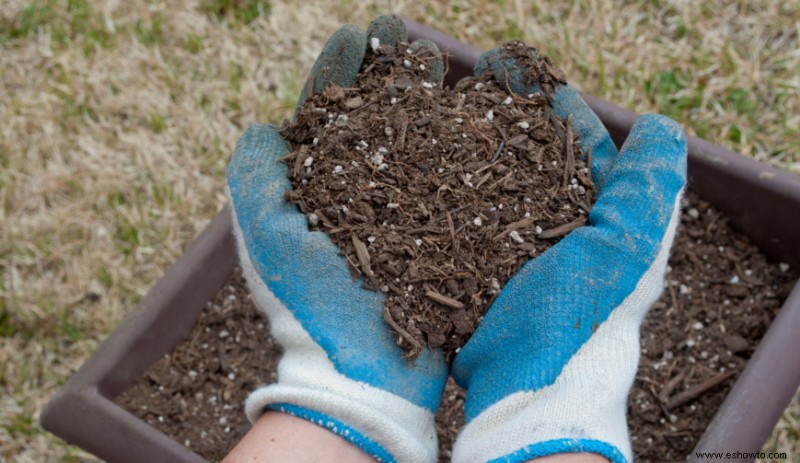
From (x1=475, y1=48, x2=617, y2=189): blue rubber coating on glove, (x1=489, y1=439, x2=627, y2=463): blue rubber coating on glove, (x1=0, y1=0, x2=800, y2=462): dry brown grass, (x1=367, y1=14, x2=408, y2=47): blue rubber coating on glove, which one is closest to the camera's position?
(x1=489, y1=439, x2=627, y2=463): blue rubber coating on glove

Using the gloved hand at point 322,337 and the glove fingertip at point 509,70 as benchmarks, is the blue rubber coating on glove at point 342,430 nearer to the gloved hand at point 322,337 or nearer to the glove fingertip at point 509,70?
the gloved hand at point 322,337

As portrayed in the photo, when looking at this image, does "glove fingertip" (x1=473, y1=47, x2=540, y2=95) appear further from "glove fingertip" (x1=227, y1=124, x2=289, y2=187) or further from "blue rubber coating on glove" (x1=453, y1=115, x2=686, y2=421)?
"glove fingertip" (x1=227, y1=124, x2=289, y2=187)

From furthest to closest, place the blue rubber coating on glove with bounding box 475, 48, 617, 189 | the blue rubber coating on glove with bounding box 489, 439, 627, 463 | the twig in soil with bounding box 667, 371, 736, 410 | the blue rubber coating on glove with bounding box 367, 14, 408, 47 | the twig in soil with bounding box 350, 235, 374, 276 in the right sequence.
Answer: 1. the twig in soil with bounding box 667, 371, 736, 410
2. the blue rubber coating on glove with bounding box 367, 14, 408, 47
3. the blue rubber coating on glove with bounding box 475, 48, 617, 189
4. the twig in soil with bounding box 350, 235, 374, 276
5. the blue rubber coating on glove with bounding box 489, 439, 627, 463

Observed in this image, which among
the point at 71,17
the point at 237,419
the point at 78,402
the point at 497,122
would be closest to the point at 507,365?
the point at 497,122

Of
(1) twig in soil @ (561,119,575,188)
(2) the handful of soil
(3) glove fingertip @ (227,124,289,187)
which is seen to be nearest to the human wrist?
(2) the handful of soil

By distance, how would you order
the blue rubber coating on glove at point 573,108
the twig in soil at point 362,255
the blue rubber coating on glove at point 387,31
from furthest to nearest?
the blue rubber coating on glove at point 387,31, the blue rubber coating on glove at point 573,108, the twig in soil at point 362,255

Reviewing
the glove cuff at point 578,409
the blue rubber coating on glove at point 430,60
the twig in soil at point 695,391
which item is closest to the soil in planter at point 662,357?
the twig in soil at point 695,391

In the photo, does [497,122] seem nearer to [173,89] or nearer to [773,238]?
[773,238]
